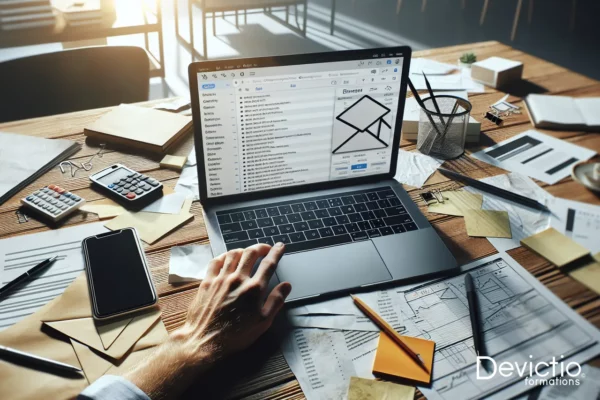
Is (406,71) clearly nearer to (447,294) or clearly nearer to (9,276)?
(447,294)

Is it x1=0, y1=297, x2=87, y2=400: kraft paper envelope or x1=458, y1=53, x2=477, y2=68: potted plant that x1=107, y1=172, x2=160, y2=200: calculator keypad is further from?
x1=458, y1=53, x2=477, y2=68: potted plant

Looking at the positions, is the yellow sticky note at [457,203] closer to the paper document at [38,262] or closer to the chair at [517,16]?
the paper document at [38,262]

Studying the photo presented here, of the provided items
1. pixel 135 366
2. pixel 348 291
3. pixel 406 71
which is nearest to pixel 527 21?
pixel 406 71

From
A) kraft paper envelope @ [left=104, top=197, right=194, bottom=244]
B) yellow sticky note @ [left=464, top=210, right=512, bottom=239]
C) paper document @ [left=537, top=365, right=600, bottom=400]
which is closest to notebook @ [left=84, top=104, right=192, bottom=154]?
kraft paper envelope @ [left=104, top=197, right=194, bottom=244]

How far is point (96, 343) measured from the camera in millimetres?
784

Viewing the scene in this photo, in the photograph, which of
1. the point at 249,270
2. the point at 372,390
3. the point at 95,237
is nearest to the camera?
the point at 372,390

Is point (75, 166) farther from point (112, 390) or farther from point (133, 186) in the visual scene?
point (112, 390)

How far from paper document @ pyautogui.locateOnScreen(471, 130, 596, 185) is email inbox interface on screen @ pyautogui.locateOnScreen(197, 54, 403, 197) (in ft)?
1.14

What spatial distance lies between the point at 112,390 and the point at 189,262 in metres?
0.29

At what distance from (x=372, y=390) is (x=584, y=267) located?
1.58ft

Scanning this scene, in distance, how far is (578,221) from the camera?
1.07 metres

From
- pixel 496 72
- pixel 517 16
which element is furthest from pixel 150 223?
pixel 517 16

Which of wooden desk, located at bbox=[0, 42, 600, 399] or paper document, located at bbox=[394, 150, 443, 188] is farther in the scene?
paper document, located at bbox=[394, 150, 443, 188]

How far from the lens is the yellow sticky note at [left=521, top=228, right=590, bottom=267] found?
96 centimetres
